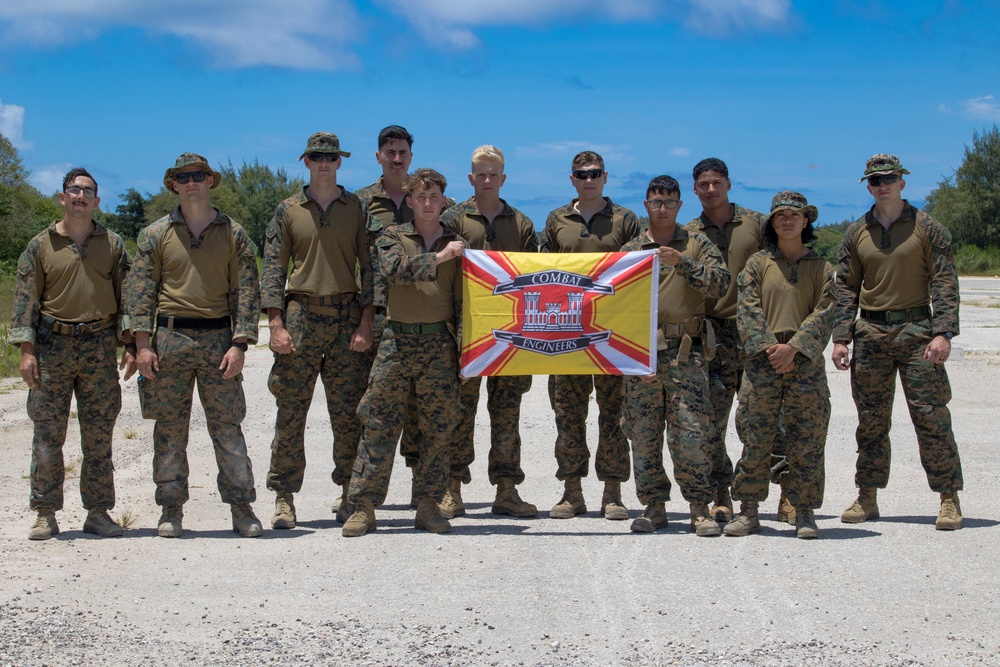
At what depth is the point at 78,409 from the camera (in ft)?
26.5

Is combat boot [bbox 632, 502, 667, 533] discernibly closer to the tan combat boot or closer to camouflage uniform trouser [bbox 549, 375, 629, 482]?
camouflage uniform trouser [bbox 549, 375, 629, 482]

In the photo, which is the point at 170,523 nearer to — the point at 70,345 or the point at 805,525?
the point at 70,345

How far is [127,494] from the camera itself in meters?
10.2

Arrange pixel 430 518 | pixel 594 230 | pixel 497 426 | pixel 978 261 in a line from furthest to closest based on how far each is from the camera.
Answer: pixel 978 261 → pixel 497 426 → pixel 594 230 → pixel 430 518

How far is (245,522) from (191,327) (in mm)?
1511

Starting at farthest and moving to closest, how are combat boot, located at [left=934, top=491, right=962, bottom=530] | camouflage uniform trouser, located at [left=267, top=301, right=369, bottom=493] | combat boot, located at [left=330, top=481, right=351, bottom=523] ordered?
combat boot, located at [left=330, top=481, right=351, bottom=523] < camouflage uniform trouser, located at [left=267, top=301, right=369, bottom=493] < combat boot, located at [left=934, top=491, right=962, bottom=530]

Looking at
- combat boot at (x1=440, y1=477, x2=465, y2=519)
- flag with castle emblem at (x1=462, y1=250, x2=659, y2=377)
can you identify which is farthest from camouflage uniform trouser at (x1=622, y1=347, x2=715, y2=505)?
combat boot at (x1=440, y1=477, x2=465, y2=519)

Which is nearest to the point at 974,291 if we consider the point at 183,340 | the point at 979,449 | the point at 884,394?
the point at 979,449

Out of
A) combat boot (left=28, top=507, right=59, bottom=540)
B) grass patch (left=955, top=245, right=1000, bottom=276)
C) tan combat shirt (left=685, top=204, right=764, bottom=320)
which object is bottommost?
combat boot (left=28, top=507, right=59, bottom=540)

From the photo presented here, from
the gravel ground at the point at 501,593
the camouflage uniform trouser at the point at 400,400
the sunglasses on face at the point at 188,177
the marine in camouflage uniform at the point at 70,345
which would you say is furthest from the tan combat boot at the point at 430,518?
the sunglasses on face at the point at 188,177

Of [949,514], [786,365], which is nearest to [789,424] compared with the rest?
[786,365]

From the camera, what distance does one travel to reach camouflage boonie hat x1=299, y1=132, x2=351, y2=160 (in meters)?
8.41

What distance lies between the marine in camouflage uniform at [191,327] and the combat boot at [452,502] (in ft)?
5.55

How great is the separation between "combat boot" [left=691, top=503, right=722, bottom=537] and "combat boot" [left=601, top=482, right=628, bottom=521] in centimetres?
71
